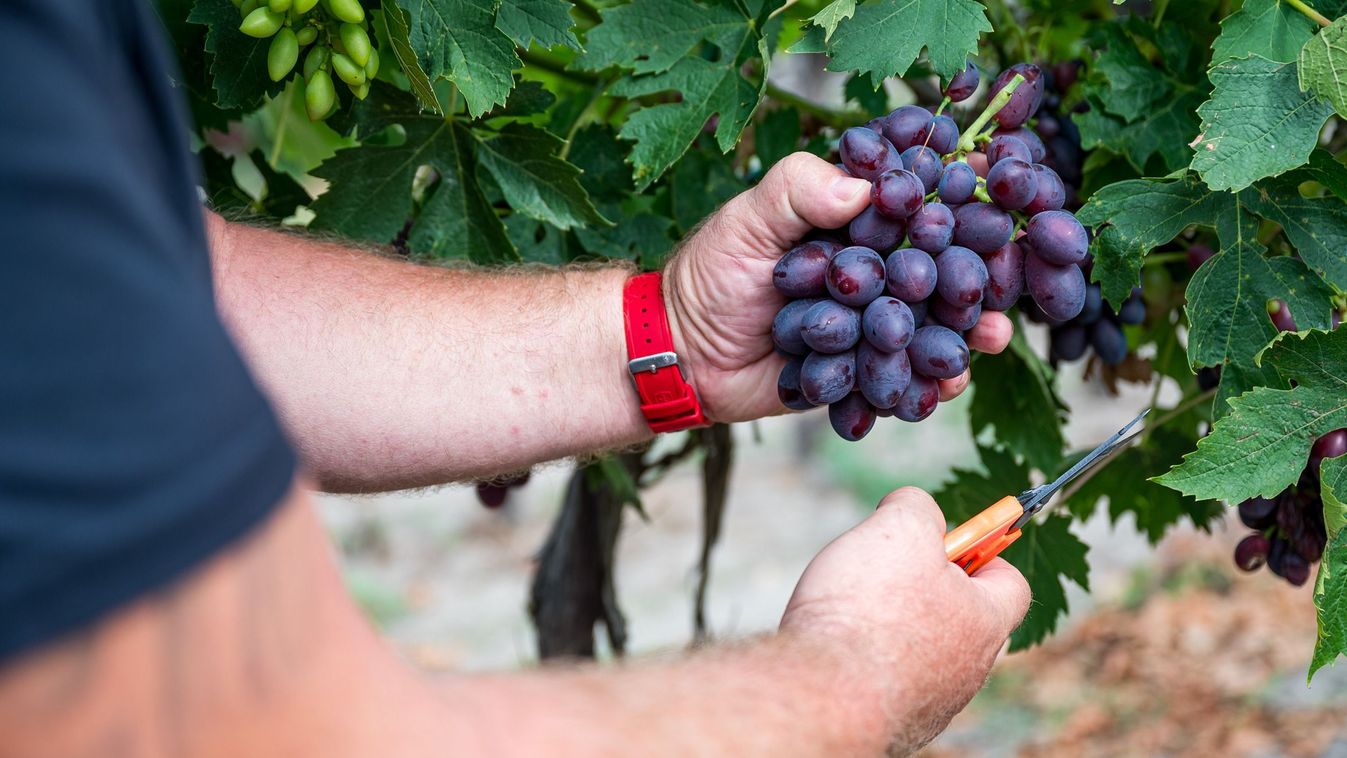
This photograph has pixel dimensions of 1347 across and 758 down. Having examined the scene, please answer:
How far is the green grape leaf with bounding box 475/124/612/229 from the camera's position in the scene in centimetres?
154

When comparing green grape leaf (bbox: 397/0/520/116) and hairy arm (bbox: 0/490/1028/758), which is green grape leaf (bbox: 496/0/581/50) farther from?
hairy arm (bbox: 0/490/1028/758)

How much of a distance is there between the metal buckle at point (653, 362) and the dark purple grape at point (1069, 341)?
58 cm

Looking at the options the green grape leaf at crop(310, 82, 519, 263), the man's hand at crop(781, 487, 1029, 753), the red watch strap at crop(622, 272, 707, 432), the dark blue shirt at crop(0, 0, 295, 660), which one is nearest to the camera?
the dark blue shirt at crop(0, 0, 295, 660)

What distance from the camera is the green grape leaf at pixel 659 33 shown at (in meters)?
1.46

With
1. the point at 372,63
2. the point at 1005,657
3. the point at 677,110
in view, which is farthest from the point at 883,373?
the point at 1005,657

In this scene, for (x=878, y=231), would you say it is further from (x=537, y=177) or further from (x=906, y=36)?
(x=537, y=177)

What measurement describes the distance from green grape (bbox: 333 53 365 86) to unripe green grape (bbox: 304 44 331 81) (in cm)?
2

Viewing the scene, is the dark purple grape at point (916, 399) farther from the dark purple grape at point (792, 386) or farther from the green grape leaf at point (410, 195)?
the green grape leaf at point (410, 195)

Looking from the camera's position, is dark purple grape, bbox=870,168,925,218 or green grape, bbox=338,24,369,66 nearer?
dark purple grape, bbox=870,168,925,218

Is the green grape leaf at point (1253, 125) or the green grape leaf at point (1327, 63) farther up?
the green grape leaf at point (1327, 63)

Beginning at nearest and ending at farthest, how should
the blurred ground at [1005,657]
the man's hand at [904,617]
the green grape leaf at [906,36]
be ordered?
1. the man's hand at [904,617]
2. the green grape leaf at [906,36]
3. the blurred ground at [1005,657]

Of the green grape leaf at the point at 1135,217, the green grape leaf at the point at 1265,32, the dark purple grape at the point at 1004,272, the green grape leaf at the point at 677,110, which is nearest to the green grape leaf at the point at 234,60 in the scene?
the green grape leaf at the point at 677,110

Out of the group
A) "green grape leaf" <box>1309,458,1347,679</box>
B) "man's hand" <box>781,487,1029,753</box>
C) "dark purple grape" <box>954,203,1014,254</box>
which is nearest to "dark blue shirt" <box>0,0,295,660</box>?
"man's hand" <box>781,487,1029,753</box>

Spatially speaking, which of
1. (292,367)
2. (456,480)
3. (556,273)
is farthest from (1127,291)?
(292,367)
